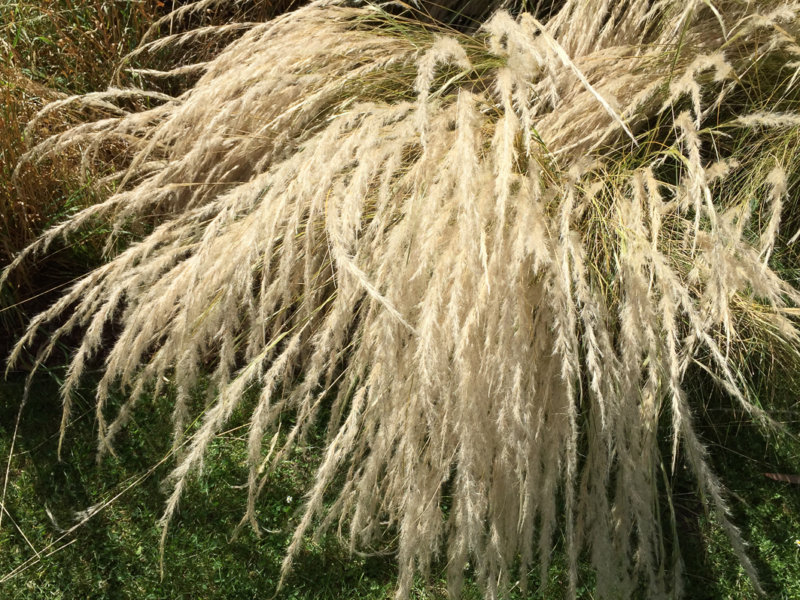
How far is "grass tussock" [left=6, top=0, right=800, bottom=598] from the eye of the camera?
1.39 metres

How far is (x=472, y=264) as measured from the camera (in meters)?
1.34

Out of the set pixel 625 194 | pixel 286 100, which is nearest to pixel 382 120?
pixel 286 100

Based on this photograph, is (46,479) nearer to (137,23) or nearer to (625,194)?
(137,23)

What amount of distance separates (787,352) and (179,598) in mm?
1564

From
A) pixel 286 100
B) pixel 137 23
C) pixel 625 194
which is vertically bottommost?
pixel 625 194

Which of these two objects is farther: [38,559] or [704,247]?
[38,559]

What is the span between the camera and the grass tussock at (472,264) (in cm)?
139

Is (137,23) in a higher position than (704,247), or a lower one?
higher

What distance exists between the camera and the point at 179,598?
1.78m

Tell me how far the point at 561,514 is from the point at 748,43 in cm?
123

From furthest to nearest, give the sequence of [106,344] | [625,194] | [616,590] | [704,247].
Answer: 1. [106,344]
2. [625,194]
3. [704,247]
4. [616,590]

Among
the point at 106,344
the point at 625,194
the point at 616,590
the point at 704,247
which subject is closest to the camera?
the point at 616,590

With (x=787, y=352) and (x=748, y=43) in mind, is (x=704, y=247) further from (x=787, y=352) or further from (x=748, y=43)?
(x=748, y=43)

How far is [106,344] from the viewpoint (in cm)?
201
